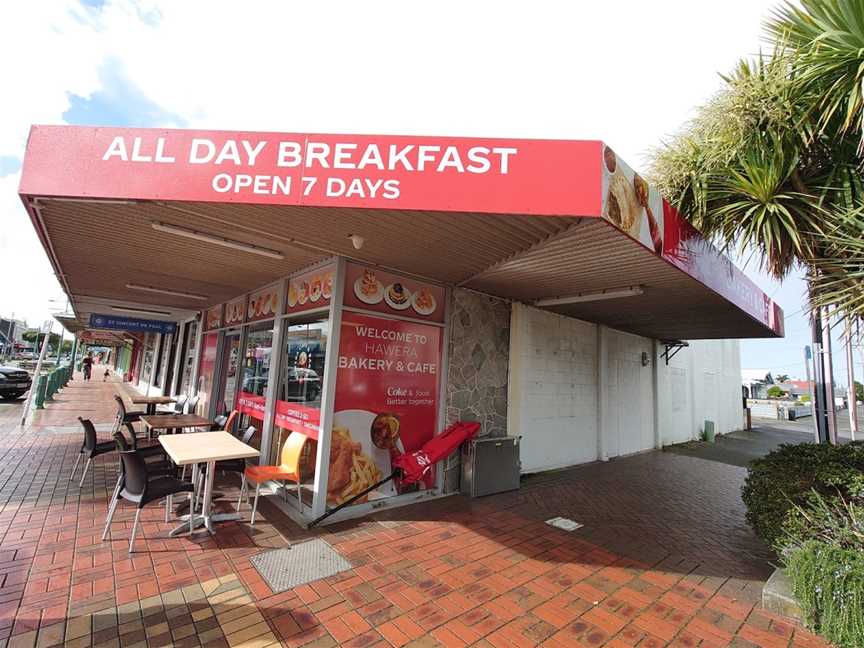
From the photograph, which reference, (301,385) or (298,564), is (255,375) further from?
(298,564)

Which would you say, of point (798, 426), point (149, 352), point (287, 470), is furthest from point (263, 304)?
point (798, 426)

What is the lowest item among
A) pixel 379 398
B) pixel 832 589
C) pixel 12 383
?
pixel 832 589

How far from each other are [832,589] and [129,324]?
14645 mm

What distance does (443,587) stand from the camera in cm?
315

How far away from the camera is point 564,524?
4.62 metres

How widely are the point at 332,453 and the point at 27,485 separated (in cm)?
388

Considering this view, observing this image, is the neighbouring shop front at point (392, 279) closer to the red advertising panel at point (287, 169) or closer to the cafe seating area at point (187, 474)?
the red advertising panel at point (287, 169)

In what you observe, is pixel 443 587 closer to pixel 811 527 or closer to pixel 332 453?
pixel 332 453

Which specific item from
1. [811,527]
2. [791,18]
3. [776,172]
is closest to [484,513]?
[811,527]

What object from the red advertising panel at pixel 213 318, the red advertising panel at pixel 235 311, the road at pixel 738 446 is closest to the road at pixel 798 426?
the road at pixel 738 446

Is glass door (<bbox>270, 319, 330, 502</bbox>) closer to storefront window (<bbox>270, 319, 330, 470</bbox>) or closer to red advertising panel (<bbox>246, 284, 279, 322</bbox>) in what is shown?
storefront window (<bbox>270, 319, 330, 470</bbox>)

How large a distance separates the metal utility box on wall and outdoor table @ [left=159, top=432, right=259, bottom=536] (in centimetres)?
275

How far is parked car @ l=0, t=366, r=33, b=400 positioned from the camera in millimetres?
13062

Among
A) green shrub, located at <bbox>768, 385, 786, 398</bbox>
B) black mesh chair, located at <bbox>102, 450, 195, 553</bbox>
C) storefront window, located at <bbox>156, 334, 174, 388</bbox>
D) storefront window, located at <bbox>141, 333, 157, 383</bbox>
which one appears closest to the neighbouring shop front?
black mesh chair, located at <bbox>102, 450, 195, 553</bbox>
